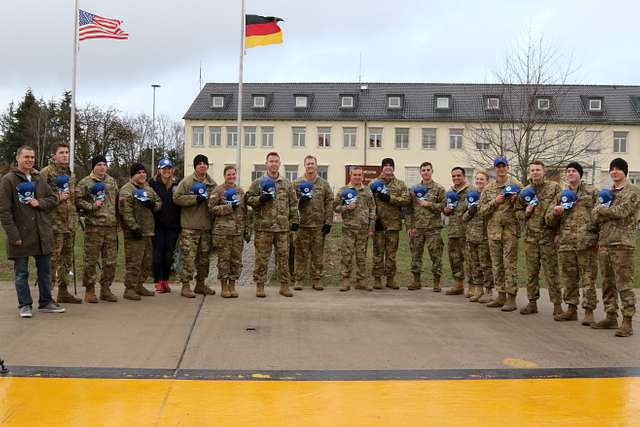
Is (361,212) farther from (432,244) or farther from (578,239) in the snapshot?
(578,239)

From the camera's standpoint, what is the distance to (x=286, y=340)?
627 cm

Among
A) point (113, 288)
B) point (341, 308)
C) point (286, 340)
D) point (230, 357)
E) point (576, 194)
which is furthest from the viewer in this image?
point (113, 288)

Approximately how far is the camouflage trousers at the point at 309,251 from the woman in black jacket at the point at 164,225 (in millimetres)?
1933

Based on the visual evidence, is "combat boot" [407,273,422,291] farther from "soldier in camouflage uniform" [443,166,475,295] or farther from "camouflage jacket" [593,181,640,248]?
"camouflage jacket" [593,181,640,248]

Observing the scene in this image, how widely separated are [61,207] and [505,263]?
5895 millimetres

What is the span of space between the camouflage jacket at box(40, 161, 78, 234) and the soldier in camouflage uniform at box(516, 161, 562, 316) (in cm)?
589

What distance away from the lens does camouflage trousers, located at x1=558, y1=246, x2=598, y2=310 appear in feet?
23.8

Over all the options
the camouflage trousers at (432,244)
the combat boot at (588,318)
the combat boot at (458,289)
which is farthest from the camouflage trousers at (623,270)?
the camouflage trousers at (432,244)

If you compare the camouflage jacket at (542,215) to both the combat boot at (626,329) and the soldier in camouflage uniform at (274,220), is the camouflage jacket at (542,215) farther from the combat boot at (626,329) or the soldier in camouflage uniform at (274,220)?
the soldier in camouflage uniform at (274,220)

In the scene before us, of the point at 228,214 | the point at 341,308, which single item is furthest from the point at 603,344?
the point at 228,214

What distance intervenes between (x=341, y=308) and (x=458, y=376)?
10.1 ft

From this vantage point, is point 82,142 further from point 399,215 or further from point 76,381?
point 76,381

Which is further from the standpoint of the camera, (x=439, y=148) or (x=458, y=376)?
(x=439, y=148)

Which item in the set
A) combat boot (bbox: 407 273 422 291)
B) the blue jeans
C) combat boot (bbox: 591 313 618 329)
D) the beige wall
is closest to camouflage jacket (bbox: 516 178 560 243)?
combat boot (bbox: 591 313 618 329)
